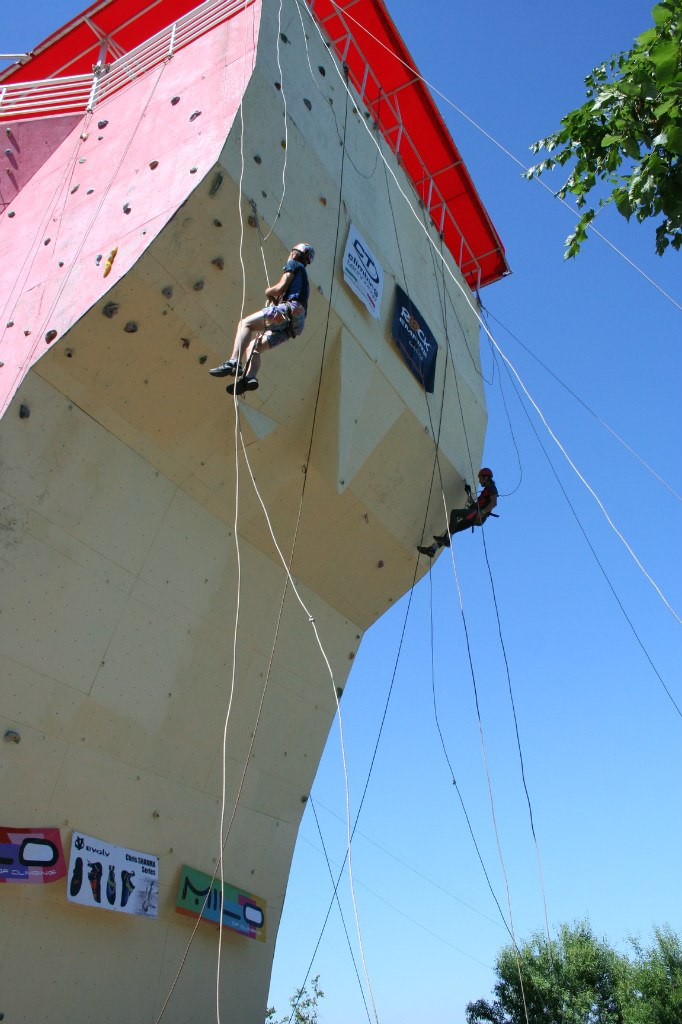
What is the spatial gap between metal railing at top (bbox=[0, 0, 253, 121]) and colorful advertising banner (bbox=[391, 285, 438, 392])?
3516 mm

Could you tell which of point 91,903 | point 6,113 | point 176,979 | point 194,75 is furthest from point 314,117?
point 176,979

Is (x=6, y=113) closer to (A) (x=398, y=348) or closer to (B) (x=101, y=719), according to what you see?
(A) (x=398, y=348)

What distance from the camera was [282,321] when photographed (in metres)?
7.16

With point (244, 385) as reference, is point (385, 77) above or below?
above

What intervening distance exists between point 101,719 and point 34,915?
162 centimetres

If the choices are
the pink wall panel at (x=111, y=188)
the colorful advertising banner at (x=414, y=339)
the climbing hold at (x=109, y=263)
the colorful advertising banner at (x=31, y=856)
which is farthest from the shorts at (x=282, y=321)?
the colorful advertising banner at (x=31, y=856)

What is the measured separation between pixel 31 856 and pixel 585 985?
18.6 m

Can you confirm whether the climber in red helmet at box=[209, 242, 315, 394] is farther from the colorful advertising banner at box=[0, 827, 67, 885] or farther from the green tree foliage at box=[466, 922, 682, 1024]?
the green tree foliage at box=[466, 922, 682, 1024]

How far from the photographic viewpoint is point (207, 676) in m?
8.72

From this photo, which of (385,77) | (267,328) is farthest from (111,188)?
(385,77)

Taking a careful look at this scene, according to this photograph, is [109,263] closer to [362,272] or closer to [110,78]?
[362,272]

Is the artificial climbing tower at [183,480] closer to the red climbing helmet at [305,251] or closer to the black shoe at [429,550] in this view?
the black shoe at [429,550]

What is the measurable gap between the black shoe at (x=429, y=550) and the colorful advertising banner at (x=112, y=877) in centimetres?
470

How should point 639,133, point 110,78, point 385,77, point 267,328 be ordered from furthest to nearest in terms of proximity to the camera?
point 385,77
point 110,78
point 267,328
point 639,133
